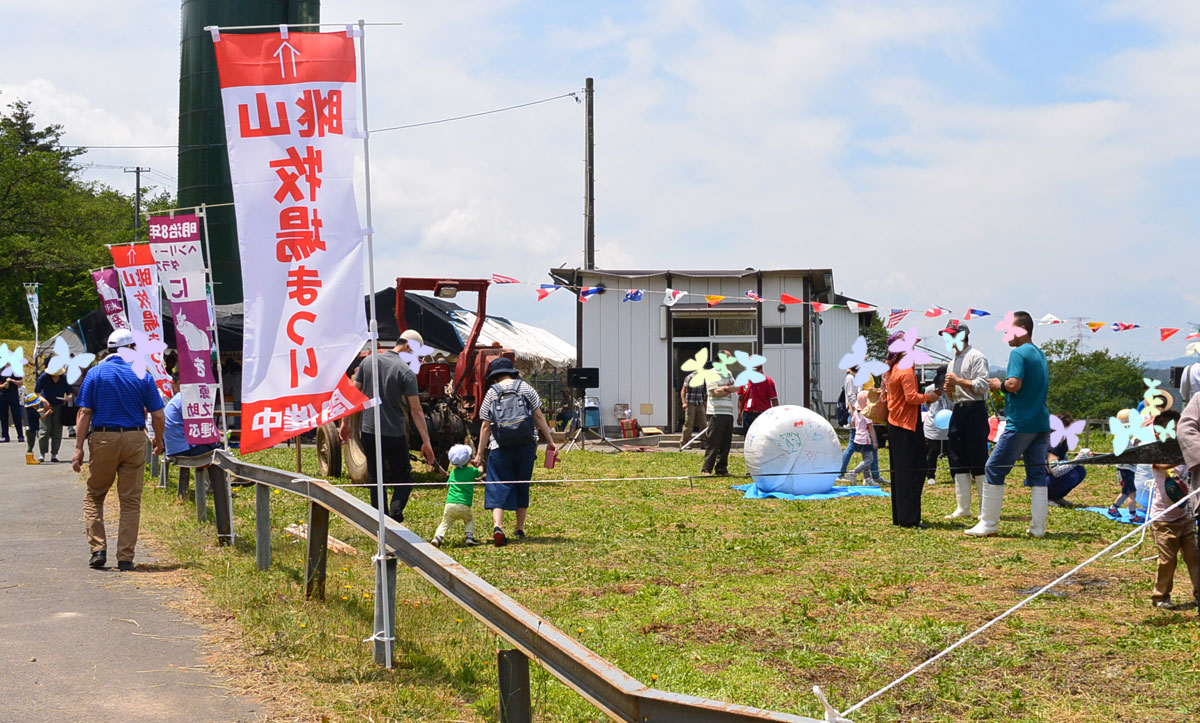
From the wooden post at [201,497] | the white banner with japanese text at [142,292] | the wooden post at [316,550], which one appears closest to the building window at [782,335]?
the white banner with japanese text at [142,292]

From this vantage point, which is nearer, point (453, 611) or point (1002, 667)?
point (1002, 667)

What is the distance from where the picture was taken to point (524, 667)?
409cm

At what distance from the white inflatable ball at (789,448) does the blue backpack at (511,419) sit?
164 inches

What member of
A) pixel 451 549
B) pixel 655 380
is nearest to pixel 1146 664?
pixel 451 549

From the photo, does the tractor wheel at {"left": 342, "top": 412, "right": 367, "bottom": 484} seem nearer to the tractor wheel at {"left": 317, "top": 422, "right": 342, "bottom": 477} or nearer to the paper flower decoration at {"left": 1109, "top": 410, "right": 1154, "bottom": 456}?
the tractor wheel at {"left": 317, "top": 422, "right": 342, "bottom": 477}

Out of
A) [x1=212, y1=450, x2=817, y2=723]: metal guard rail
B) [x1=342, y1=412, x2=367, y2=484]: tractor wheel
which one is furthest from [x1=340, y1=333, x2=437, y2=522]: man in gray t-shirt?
[x1=212, y1=450, x2=817, y2=723]: metal guard rail

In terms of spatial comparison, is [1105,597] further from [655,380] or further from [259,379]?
[655,380]

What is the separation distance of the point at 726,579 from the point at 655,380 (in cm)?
1755

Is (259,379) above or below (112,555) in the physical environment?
above

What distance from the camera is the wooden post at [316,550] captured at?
23.0 ft

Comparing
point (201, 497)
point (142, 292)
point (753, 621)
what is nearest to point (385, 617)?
point (753, 621)

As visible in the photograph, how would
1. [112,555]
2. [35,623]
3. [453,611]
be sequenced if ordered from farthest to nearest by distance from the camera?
[112,555] → [453,611] → [35,623]

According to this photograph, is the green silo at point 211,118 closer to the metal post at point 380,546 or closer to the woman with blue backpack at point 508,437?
the woman with blue backpack at point 508,437

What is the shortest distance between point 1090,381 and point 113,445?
102ft
